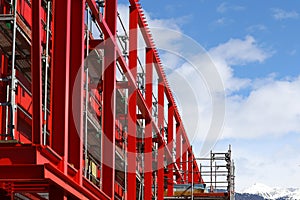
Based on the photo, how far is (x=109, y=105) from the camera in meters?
22.4

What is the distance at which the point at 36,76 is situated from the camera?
1348cm

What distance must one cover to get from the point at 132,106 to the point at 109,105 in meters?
5.56

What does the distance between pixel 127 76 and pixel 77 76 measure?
8.95m

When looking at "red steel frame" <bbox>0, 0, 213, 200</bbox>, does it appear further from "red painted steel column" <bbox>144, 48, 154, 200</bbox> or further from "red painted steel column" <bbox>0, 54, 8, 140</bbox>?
"red painted steel column" <bbox>144, 48, 154, 200</bbox>

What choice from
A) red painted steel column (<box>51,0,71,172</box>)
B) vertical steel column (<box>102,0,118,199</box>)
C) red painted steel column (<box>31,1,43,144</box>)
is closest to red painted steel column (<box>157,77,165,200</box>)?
vertical steel column (<box>102,0,118,199</box>)

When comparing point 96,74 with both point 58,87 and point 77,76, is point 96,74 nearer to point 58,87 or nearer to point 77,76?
point 77,76

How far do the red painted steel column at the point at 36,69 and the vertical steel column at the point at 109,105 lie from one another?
838cm

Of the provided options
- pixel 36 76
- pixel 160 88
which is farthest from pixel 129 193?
pixel 36 76

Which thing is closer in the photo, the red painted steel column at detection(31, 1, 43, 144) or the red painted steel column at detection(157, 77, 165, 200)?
the red painted steel column at detection(31, 1, 43, 144)

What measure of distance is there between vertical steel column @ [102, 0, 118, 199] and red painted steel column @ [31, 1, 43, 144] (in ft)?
27.5

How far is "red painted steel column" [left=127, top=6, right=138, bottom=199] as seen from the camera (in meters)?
27.8

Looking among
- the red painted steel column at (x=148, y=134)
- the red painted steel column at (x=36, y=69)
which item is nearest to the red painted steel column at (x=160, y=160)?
the red painted steel column at (x=148, y=134)

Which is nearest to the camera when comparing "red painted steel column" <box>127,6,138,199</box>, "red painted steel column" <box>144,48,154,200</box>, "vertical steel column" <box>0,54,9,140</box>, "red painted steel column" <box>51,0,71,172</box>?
"red painted steel column" <box>51,0,71,172</box>

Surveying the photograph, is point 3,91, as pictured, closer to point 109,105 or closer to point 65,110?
point 65,110
